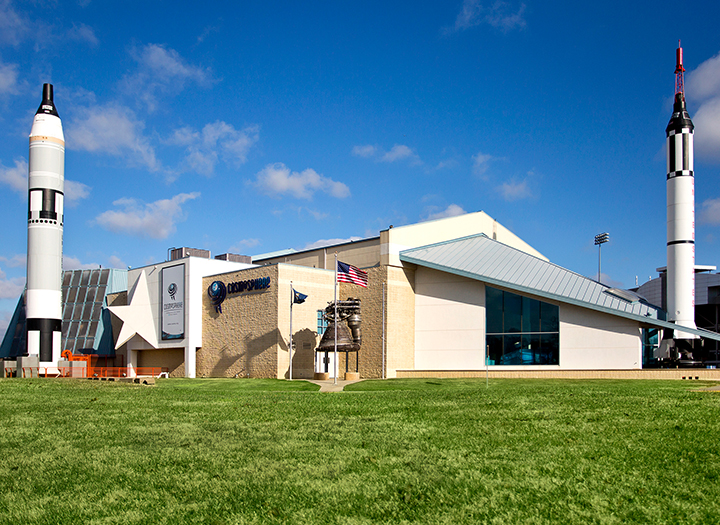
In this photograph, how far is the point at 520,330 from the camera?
34.4 m

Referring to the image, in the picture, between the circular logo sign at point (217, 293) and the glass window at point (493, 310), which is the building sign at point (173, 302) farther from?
the glass window at point (493, 310)

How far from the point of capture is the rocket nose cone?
4075cm

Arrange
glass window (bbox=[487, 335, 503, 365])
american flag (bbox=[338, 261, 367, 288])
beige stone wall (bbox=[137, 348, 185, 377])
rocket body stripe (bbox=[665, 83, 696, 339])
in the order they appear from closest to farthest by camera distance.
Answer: american flag (bbox=[338, 261, 367, 288]) → rocket body stripe (bbox=[665, 83, 696, 339]) → glass window (bbox=[487, 335, 503, 365]) → beige stone wall (bbox=[137, 348, 185, 377])

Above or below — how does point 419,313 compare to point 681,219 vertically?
below

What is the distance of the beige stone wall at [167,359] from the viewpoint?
4372 centimetres

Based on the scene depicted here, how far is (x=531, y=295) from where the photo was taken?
34.0 metres

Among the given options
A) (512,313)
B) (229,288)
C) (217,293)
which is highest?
(229,288)

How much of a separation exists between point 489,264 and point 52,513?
32641 millimetres

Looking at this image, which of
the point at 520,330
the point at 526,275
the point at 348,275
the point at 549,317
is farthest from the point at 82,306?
the point at 549,317

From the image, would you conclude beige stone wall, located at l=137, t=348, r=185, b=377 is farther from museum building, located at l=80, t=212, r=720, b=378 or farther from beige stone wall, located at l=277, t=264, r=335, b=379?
beige stone wall, located at l=277, t=264, r=335, b=379

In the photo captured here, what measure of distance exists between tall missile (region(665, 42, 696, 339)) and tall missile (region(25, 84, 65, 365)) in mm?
38999

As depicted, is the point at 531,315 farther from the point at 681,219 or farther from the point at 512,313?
the point at 681,219

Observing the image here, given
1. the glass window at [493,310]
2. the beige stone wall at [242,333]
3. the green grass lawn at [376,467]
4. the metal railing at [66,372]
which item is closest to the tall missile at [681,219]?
the glass window at [493,310]

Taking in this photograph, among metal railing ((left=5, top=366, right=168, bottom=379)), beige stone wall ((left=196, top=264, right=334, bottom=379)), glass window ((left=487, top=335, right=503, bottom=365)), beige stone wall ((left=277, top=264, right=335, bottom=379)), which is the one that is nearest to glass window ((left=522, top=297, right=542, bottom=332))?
Answer: glass window ((left=487, top=335, right=503, bottom=365))
